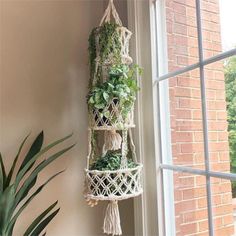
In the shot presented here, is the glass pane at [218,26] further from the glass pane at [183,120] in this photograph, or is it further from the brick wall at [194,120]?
the glass pane at [183,120]

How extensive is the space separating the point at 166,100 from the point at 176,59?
177 mm

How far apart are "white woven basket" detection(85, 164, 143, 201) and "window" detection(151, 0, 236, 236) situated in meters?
0.21

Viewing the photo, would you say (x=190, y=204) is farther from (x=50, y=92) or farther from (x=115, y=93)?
(x=50, y=92)

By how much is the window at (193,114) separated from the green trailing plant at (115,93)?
206mm

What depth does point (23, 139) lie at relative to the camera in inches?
48.8

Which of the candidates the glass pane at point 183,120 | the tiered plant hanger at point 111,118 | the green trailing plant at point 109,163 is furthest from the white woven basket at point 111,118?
the glass pane at point 183,120

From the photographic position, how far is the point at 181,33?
1.06 m

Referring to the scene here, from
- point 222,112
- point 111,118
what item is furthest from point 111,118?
point 222,112

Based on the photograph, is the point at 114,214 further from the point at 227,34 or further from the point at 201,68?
the point at 227,34

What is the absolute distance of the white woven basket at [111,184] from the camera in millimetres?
945

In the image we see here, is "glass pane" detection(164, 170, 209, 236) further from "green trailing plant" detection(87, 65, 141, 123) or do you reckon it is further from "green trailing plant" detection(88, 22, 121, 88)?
"green trailing plant" detection(88, 22, 121, 88)

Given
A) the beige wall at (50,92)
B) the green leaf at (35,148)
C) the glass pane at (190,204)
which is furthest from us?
the beige wall at (50,92)

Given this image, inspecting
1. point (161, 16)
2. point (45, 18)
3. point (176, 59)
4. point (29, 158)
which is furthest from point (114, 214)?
point (45, 18)

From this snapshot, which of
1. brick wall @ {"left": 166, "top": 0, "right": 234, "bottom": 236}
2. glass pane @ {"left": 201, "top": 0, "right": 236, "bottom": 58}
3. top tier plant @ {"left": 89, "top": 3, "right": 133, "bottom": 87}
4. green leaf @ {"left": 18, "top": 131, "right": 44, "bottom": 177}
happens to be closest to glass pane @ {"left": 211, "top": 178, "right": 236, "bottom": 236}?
brick wall @ {"left": 166, "top": 0, "right": 234, "bottom": 236}
